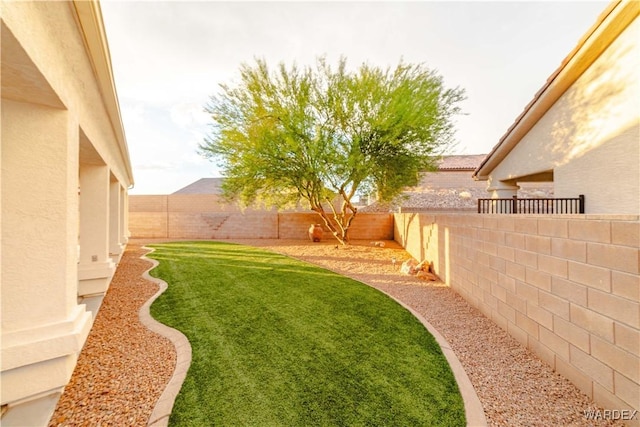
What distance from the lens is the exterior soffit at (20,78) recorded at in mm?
1827

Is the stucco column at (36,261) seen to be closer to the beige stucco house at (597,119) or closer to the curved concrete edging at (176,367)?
the curved concrete edging at (176,367)

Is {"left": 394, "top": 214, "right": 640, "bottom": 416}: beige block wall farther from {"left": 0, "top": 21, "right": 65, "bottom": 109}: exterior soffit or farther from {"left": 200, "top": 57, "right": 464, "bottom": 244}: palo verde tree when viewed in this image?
{"left": 200, "top": 57, "right": 464, "bottom": 244}: palo verde tree

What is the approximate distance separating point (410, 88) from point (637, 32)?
17.4 feet

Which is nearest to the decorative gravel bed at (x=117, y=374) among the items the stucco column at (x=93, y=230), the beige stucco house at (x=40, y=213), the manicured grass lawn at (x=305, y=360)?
the beige stucco house at (x=40, y=213)

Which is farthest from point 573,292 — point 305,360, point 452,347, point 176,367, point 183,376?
point 176,367

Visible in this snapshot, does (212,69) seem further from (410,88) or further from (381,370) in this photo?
(381,370)

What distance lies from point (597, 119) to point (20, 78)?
10.0 m

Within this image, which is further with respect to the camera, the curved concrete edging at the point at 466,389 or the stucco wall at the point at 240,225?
the stucco wall at the point at 240,225

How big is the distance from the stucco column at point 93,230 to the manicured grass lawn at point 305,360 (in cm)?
134

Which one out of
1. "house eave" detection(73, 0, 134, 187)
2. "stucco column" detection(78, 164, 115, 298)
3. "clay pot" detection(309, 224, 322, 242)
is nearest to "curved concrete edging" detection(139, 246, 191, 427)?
"stucco column" detection(78, 164, 115, 298)

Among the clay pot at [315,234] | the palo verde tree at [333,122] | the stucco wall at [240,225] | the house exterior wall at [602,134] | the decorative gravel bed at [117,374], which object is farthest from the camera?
the stucco wall at [240,225]

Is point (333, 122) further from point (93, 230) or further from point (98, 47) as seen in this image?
point (93, 230)

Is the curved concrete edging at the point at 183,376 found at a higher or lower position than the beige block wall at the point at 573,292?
lower

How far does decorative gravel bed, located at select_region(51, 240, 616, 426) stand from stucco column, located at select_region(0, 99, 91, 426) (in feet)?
1.10
